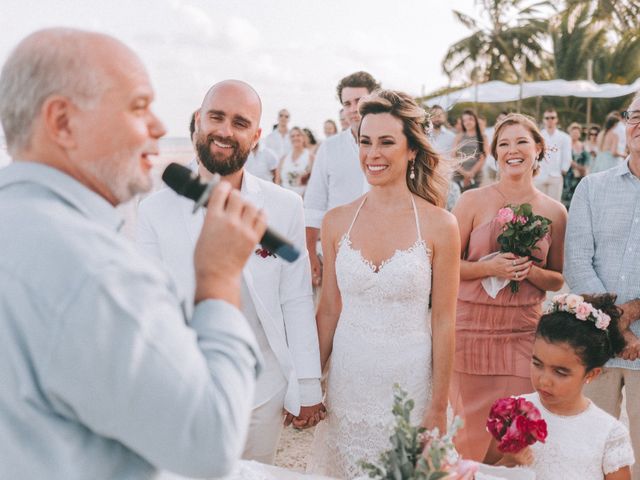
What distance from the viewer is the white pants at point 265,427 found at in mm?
2824

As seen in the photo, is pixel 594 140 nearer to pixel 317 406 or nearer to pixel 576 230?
pixel 576 230

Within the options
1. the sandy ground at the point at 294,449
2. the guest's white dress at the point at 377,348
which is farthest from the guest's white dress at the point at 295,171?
the guest's white dress at the point at 377,348

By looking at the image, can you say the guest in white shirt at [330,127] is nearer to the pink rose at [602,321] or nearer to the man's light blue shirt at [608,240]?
the man's light blue shirt at [608,240]

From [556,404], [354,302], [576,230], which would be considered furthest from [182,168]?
[576,230]

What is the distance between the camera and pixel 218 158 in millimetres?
2863

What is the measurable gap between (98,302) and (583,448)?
2.40 metres

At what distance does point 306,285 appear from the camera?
2959mm

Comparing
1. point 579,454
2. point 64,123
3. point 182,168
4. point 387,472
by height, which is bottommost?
point 579,454

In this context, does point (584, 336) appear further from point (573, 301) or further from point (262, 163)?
point (262, 163)

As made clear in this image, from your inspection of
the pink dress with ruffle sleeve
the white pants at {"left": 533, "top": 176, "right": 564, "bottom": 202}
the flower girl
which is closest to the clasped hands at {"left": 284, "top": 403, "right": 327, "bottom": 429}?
the flower girl

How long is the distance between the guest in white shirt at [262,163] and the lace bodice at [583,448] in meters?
7.79

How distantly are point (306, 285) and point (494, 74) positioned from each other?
36.1m

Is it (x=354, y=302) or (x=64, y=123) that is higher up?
(x=64, y=123)

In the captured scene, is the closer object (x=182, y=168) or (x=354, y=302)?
(x=182, y=168)
